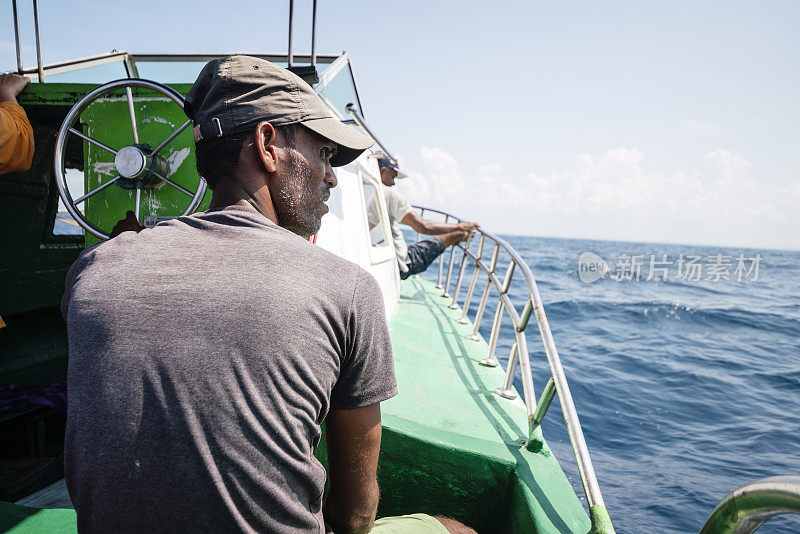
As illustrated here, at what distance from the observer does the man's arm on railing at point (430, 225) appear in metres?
5.68

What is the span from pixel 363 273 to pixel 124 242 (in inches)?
18.5

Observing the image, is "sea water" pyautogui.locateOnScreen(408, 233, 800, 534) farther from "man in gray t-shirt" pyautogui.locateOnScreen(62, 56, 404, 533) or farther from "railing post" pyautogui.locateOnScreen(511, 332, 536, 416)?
"man in gray t-shirt" pyautogui.locateOnScreen(62, 56, 404, 533)

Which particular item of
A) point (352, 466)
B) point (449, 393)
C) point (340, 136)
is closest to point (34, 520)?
point (352, 466)

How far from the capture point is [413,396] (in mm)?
2805

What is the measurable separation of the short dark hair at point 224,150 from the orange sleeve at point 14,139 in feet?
6.30

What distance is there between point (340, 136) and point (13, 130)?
2156mm

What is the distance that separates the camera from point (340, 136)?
3.79 feet

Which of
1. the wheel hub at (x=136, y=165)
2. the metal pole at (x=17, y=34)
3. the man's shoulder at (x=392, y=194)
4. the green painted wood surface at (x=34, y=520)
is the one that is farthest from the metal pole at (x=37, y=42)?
the man's shoulder at (x=392, y=194)

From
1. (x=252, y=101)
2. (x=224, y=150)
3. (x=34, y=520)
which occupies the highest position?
(x=252, y=101)

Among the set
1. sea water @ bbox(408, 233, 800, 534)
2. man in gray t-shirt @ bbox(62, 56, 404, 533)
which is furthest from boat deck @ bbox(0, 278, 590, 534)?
sea water @ bbox(408, 233, 800, 534)

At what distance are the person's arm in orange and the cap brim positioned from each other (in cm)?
201

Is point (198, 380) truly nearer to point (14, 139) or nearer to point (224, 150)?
point (224, 150)

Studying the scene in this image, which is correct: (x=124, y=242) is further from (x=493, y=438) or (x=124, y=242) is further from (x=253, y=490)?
(x=493, y=438)

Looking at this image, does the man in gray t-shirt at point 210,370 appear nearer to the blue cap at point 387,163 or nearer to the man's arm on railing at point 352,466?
the man's arm on railing at point 352,466
